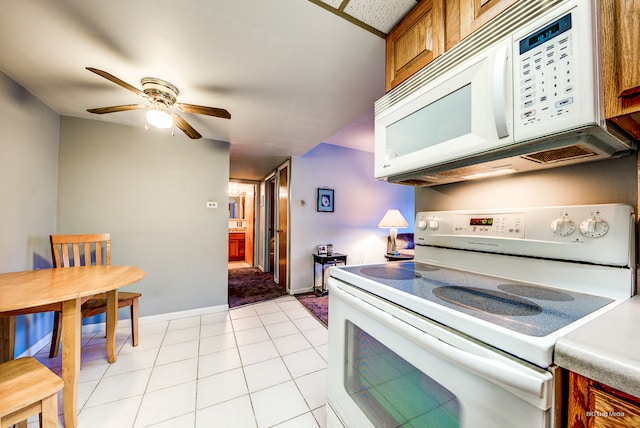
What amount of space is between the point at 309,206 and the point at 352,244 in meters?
1.03

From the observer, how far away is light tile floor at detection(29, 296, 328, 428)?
1476 mm

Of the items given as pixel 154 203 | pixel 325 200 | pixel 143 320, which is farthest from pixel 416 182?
pixel 143 320

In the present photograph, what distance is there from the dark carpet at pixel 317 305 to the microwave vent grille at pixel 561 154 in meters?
2.49

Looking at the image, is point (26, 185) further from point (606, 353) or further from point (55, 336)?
point (606, 353)

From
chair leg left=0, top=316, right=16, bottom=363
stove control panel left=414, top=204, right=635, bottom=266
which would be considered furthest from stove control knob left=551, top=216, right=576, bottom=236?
chair leg left=0, top=316, right=16, bottom=363

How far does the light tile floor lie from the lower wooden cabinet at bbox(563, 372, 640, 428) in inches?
53.1

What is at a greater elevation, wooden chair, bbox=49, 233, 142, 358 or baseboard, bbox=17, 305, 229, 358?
wooden chair, bbox=49, 233, 142, 358

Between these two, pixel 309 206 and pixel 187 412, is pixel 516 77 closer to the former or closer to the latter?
pixel 187 412

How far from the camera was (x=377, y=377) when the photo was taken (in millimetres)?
944

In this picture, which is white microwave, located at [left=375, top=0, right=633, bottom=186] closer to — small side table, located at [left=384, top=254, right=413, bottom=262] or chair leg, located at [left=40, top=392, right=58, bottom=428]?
chair leg, located at [left=40, top=392, right=58, bottom=428]

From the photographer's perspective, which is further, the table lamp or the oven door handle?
the table lamp

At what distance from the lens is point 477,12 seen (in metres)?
0.93

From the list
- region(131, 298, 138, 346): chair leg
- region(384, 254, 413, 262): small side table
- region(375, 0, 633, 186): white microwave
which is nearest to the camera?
region(375, 0, 633, 186): white microwave

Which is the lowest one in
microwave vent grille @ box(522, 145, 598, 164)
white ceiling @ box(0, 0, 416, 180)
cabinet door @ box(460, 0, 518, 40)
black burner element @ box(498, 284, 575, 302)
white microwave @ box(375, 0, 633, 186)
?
black burner element @ box(498, 284, 575, 302)
